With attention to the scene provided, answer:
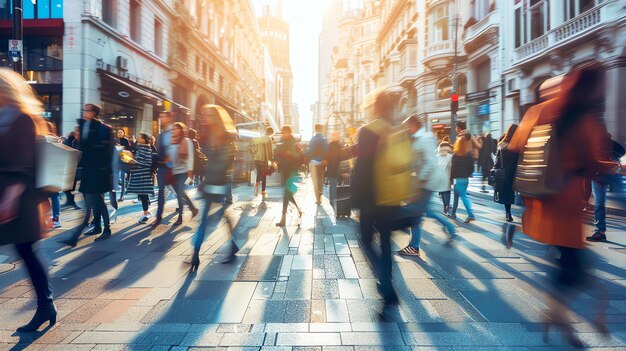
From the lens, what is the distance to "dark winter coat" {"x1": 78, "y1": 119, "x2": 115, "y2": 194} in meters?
5.90

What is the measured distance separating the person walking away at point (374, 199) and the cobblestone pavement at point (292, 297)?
321 mm

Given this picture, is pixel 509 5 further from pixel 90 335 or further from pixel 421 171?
pixel 90 335

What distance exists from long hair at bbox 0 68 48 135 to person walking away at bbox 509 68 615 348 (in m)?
3.59

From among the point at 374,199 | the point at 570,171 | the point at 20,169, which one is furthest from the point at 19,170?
the point at 570,171

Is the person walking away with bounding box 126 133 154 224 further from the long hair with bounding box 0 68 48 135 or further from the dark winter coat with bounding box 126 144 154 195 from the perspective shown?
the long hair with bounding box 0 68 48 135

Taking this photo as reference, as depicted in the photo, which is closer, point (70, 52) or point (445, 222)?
point (445, 222)

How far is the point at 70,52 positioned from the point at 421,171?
16.3 m

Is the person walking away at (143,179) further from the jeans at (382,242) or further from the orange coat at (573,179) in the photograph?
the orange coat at (573,179)

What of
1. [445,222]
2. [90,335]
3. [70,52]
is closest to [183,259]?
[90,335]

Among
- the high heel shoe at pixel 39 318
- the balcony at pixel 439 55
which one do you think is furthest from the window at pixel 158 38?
the high heel shoe at pixel 39 318

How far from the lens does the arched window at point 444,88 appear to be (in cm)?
2987

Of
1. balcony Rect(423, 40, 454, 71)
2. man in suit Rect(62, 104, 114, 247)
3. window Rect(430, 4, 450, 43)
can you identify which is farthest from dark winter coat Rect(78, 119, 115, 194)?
window Rect(430, 4, 450, 43)

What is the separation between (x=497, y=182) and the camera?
27.0 feet

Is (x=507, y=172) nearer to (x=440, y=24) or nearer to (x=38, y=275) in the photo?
(x=38, y=275)
